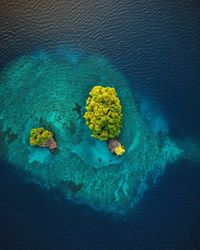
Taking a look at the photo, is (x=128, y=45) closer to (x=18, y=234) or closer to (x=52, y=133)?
(x=52, y=133)

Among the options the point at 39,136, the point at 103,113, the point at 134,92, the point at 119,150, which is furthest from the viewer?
the point at 134,92

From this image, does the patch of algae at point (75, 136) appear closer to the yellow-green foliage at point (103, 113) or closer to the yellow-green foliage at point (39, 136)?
the yellow-green foliage at point (39, 136)

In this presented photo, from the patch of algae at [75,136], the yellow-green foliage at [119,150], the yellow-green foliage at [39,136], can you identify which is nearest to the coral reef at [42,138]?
the yellow-green foliage at [39,136]

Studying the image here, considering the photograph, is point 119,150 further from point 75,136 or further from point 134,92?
point 134,92

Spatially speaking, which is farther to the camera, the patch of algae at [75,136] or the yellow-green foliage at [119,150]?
the patch of algae at [75,136]

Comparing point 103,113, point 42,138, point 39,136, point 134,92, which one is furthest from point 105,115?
point 39,136

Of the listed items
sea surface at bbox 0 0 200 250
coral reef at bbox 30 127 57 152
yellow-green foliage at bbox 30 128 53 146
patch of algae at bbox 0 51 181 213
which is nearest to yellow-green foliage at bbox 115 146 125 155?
patch of algae at bbox 0 51 181 213
